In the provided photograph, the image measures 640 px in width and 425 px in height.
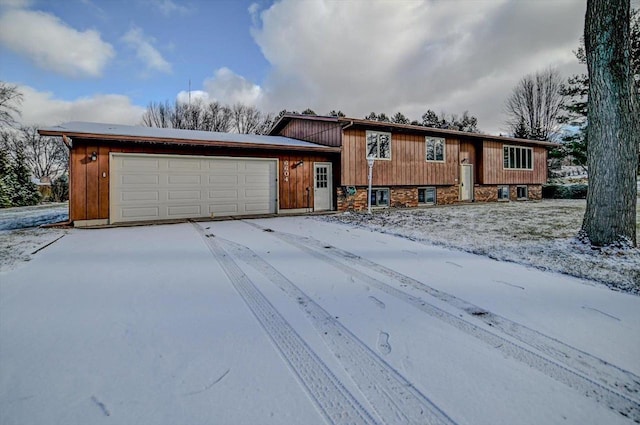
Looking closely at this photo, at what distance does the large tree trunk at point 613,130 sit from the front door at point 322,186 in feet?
25.5

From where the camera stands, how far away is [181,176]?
898cm

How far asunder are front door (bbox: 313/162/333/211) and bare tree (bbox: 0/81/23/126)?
1883 centimetres

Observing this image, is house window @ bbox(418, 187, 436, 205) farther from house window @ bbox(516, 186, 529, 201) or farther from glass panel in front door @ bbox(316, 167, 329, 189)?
house window @ bbox(516, 186, 529, 201)

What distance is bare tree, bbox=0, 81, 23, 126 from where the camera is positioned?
16.7 meters

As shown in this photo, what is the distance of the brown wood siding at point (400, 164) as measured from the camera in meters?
11.0

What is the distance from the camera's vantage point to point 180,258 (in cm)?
434

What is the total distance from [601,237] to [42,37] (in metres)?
16.3

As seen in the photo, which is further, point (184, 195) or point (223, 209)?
point (223, 209)

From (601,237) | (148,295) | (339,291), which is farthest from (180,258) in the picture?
(601,237)

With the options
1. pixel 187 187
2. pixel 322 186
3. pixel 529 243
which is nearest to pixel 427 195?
pixel 322 186

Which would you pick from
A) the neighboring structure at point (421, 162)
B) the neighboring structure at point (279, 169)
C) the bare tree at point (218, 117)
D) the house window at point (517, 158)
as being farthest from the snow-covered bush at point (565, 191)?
the bare tree at point (218, 117)

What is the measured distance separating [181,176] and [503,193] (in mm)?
15439

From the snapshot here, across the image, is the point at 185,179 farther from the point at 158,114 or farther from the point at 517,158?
the point at 158,114

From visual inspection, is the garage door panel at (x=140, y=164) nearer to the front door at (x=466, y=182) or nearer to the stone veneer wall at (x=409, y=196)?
the stone veneer wall at (x=409, y=196)
